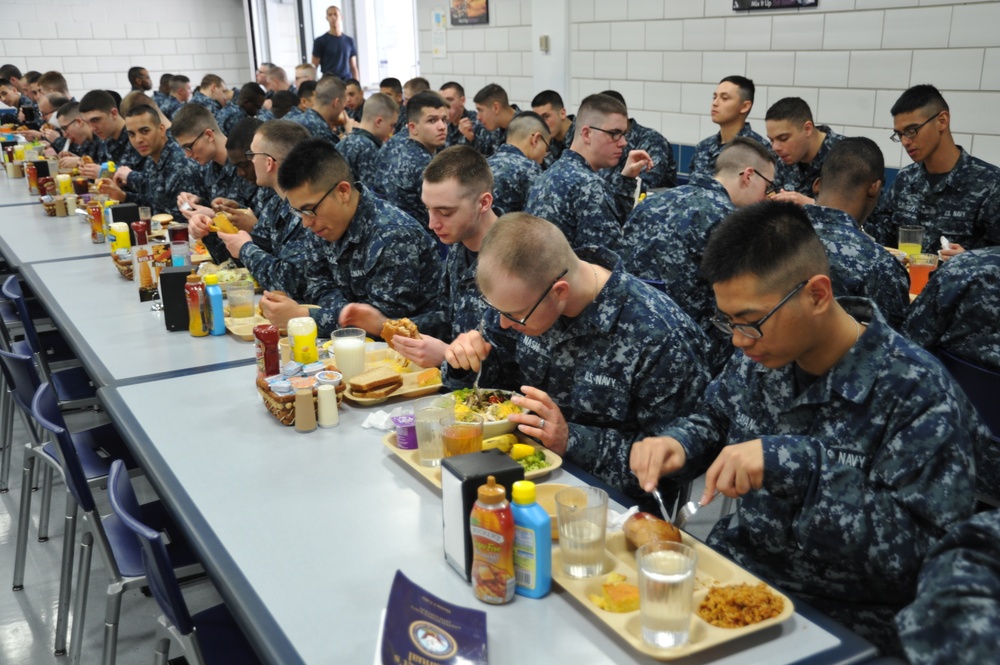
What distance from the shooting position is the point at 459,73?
10.5 m

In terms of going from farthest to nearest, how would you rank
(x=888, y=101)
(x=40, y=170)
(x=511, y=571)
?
(x=40, y=170) < (x=888, y=101) < (x=511, y=571)

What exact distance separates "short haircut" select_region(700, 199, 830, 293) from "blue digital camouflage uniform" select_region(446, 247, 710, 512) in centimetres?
50

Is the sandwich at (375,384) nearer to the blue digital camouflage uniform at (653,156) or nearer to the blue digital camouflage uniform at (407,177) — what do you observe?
the blue digital camouflage uniform at (407,177)

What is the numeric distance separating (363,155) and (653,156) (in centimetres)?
245

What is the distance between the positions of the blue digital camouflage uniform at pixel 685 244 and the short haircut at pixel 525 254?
60.1 inches

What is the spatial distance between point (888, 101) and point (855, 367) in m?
4.61

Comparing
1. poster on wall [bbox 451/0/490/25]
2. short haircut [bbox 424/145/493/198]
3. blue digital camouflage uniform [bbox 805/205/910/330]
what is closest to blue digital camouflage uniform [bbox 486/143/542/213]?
short haircut [bbox 424/145/493/198]

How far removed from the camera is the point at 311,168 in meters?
3.62

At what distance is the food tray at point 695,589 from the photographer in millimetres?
1584

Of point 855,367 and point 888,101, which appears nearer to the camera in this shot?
point 855,367

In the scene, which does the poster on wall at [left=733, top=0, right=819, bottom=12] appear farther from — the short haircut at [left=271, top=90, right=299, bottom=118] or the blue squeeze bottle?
the blue squeeze bottle

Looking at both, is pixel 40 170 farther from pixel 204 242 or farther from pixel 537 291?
pixel 537 291

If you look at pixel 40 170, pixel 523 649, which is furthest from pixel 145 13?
pixel 523 649

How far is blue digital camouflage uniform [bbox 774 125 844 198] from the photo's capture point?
5840mm
